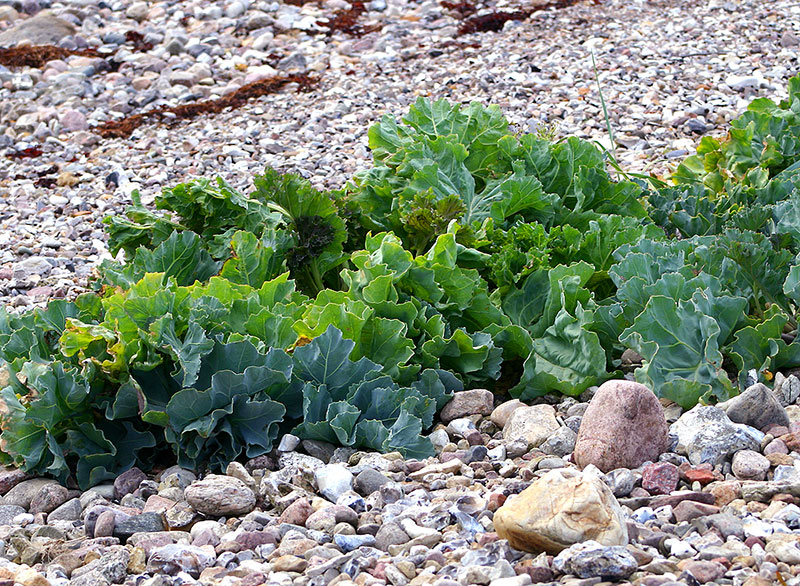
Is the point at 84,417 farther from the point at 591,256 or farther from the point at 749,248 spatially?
the point at 749,248

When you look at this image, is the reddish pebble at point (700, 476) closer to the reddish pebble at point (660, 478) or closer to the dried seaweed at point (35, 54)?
the reddish pebble at point (660, 478)

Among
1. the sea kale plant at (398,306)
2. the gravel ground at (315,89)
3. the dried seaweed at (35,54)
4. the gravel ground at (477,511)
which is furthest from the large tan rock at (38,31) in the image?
the gravel ground at (477,511)

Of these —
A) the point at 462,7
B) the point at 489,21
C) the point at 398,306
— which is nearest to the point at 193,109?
the point at 489,21

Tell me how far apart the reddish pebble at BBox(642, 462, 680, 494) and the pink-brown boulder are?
0.11 metres

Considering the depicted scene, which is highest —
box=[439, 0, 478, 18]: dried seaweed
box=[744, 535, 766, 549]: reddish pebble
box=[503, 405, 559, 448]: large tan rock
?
box=[439, 0, 478, 18]: dried seaweed

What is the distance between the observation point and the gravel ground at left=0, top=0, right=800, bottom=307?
6.10m

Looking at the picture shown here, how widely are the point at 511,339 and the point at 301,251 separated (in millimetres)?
954

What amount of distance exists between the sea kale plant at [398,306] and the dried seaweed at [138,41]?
6130 millimetres

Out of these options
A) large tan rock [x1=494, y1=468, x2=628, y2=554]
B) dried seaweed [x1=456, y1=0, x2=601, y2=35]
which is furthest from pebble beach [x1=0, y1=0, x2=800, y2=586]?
dried seaweed [x1=456, y1=0, x2=601, y2=35]

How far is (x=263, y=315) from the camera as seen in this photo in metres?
2.95

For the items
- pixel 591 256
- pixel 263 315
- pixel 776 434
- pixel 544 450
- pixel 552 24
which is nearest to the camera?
pixel 776 434

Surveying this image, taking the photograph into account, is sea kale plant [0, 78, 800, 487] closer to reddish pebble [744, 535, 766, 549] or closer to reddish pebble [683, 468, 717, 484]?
reddish pebble [683, 468, 717, 484]

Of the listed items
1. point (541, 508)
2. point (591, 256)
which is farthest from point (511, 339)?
point (541, 508)

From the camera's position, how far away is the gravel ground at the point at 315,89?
6.10 m
